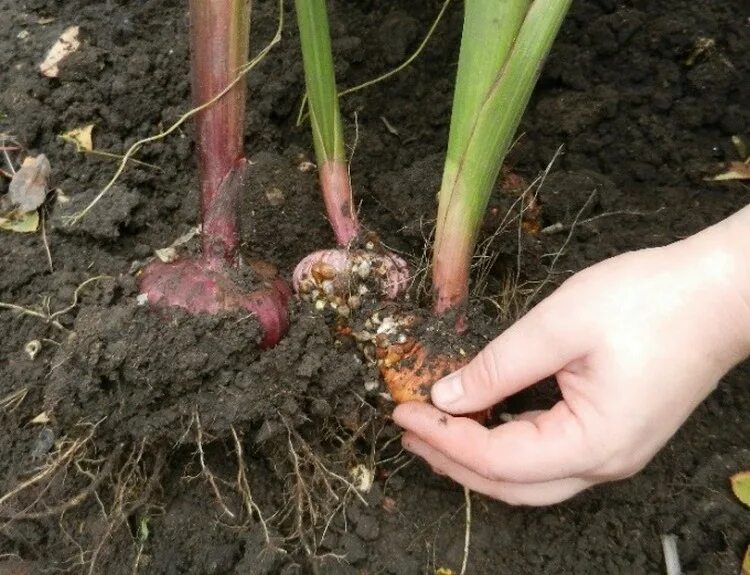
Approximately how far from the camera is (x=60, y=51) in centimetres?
115

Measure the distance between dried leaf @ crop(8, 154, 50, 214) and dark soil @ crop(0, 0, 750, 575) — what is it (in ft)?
0.07

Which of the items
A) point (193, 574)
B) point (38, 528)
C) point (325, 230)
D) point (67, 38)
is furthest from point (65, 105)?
point (193, 574)

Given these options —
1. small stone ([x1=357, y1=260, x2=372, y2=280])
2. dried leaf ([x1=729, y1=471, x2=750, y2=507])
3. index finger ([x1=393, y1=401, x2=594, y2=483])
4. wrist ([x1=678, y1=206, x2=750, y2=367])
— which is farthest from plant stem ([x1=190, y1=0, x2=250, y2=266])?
dried leaf ([x1=729, y1=471, x2=750, y2=507])

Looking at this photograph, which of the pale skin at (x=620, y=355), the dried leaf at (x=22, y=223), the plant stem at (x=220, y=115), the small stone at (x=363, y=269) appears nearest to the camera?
the pale skin at (x=620, y=355)

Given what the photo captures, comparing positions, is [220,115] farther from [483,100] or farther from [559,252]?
[559,252]

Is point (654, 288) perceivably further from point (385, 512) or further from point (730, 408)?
point (385, 512)

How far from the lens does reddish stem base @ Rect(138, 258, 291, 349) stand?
0.88 m

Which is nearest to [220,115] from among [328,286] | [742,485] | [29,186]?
[328,286]

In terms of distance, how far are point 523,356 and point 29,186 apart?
0.79 meters

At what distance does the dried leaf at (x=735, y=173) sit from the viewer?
1.15 metres

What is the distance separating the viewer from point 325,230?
3.48 feet

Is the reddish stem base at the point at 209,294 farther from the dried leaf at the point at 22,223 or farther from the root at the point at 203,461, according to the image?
the dried leaf at the point at 22,223

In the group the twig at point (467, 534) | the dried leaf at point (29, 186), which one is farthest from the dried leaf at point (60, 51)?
the twig at point (467, 534)

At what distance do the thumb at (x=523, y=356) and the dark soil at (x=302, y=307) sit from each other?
0.14 meters
